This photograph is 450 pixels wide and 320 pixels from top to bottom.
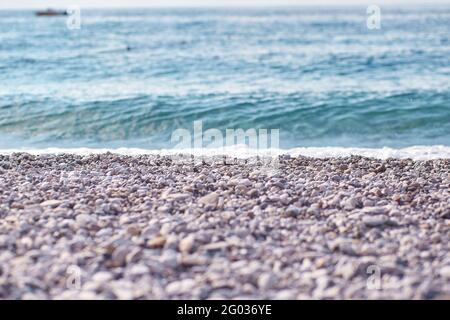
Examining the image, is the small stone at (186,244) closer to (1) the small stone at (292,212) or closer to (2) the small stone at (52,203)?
(1) the small stone at (292,212)

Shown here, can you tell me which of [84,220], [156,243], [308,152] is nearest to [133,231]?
[156,243]

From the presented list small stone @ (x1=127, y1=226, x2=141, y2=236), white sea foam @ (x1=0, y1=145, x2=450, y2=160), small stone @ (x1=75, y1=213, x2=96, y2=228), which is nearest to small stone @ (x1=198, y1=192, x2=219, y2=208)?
small stone @ (x1=127, y1=226, x2=141, y2=236)

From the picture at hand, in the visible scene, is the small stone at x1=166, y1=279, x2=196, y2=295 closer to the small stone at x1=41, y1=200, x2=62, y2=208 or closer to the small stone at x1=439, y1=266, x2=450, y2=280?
the small stone at x1=439, y1=266, x2=450, y2=280

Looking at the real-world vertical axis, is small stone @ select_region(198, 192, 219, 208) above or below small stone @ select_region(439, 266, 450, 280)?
above

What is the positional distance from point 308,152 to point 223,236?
599 centimetres

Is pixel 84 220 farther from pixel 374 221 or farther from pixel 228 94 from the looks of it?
pixel 228 94

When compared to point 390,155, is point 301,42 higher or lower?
higher

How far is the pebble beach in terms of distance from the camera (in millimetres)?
4105

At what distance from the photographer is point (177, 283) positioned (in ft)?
13.5

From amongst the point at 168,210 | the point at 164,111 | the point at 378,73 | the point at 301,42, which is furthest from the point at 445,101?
the point at 301,42

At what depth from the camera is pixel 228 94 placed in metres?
16.5

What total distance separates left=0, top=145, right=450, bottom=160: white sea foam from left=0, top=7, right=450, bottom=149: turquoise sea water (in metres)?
0.79

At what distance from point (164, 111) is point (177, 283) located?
10.5 m
